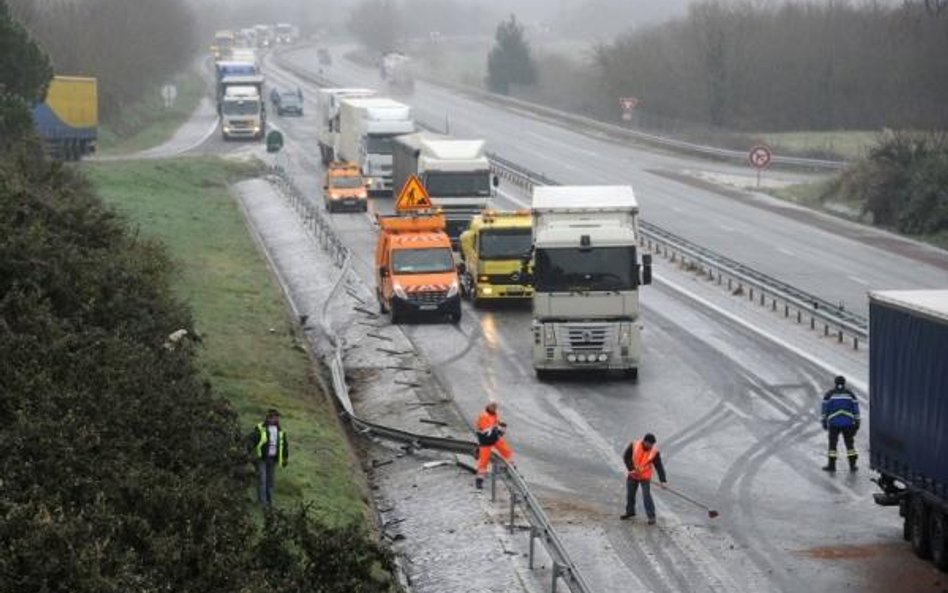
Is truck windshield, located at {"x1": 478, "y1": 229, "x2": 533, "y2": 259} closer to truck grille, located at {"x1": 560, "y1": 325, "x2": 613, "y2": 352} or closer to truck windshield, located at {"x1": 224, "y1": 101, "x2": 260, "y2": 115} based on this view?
truck grille, located at {"x1": 560, "y1": 325, "x2": 613, "y2": 352}

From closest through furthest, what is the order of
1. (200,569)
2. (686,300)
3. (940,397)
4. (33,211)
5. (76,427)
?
(200,569) → (76,427) → (940,397) → (33,211) → (686,300)

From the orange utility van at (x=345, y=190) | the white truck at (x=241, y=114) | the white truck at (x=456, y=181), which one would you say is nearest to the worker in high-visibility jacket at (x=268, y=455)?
the white truck at (x=456, y=181)

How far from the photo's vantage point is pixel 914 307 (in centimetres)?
2167

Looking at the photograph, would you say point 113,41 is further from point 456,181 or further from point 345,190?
point 456,181

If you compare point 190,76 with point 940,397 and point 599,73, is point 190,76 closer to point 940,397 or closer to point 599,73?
point 599,73

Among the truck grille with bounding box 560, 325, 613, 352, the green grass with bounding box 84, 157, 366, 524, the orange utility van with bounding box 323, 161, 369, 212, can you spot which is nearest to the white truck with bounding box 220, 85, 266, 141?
the green grass with bounding box 84, 157, 366, 524

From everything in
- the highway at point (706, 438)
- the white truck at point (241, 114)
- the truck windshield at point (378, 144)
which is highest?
the white truck at point (241, 114)

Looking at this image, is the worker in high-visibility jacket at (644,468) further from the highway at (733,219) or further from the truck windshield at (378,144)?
the truck windshield at (378,144)

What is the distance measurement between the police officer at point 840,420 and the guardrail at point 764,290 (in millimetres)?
9942

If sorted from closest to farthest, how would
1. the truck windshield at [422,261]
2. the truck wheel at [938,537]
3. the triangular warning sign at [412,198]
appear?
1. the truck wheel at [938,537]
2. the truck windshield at [422,261]
3. the triangular warning sign at [412,198]

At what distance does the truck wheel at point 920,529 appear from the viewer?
71.3ft

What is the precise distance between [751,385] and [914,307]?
12.5 meters

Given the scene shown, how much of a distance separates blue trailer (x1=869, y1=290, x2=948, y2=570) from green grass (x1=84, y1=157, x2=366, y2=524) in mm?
6935

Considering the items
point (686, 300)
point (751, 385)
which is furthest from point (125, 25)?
point (751, 385)
